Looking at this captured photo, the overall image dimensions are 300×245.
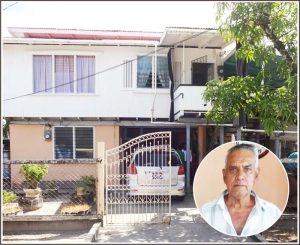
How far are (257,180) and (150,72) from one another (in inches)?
315

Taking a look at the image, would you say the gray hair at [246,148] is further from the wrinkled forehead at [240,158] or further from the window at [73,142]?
the window at [73,142]

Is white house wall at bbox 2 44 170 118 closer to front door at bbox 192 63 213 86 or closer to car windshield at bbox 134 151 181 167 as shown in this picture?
front door at bbox 192 63 213 86

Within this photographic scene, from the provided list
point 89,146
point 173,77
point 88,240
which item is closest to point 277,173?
point 88,240

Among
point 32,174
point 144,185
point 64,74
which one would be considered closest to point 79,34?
point 64,74

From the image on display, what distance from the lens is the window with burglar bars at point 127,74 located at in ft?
40.1

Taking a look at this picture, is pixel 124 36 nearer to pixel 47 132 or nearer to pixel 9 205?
pixel 47 132

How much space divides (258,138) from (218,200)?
8.61 m

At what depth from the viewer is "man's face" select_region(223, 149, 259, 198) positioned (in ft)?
16.7

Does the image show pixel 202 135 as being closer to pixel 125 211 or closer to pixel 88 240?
pixel 125 211

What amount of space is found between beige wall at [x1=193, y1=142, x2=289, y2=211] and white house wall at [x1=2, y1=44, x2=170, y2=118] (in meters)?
7.16

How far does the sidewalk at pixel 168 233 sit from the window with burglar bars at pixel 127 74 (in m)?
6.00

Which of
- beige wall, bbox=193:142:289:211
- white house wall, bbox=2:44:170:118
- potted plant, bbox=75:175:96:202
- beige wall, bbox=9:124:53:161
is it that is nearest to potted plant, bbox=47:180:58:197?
beige wall, bbox=9:124:53:161

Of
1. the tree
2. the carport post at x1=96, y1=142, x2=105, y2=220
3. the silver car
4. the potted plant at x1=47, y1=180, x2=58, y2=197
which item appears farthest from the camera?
the potted plant at x1=47, y1=180, x2=58, y2=197

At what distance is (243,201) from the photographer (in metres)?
5.09
